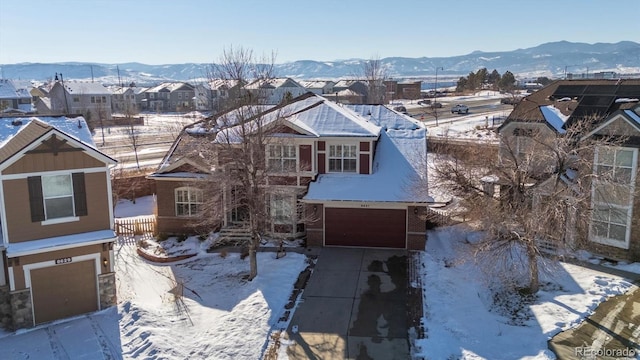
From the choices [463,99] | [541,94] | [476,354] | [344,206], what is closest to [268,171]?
[344,206]

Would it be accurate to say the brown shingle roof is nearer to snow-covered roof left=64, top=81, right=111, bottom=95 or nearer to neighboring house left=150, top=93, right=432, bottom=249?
neighboring house left=150, top=93, right=432, bottom=249

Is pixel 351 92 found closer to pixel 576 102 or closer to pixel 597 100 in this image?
pixel 576 102

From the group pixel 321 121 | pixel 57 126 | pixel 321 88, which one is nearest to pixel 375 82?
pixel 321 88

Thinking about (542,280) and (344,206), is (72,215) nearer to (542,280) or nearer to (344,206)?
(344,206)

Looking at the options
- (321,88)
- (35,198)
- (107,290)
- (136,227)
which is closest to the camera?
(35,198)

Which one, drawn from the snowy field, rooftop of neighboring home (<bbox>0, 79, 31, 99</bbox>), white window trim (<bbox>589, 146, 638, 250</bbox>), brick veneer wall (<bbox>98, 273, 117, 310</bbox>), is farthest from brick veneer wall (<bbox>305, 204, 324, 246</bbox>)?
rooftop of neighboring home (<bbox>0, 79, 31, 99</bbox>)

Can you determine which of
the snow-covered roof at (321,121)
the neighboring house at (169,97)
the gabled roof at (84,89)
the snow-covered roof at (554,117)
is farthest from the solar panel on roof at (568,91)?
the neighboring house at (169,97)
